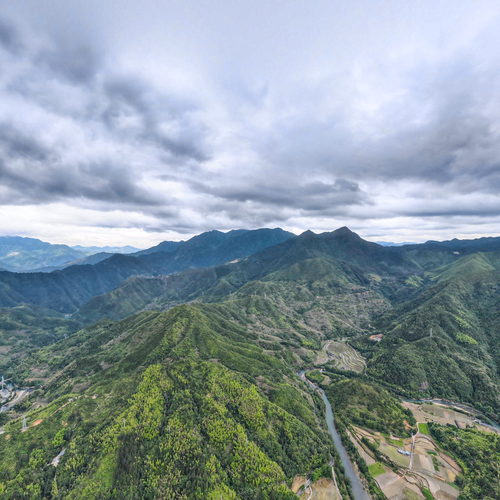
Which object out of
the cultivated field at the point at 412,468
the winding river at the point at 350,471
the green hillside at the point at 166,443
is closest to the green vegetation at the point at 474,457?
the cultivated field at the point at 412,468

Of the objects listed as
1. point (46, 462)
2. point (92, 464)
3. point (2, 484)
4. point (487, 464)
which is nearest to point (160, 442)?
point (92, 464)

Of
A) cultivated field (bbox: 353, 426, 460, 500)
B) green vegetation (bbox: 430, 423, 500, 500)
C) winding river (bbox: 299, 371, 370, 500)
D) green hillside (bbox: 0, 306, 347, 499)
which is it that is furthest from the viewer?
winding river (bbox: 299, 371, 370, 500)

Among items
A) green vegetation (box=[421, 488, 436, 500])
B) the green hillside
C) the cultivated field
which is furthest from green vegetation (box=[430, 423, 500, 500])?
the green hillside

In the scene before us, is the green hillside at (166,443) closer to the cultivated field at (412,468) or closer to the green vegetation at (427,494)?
the cultivated field at (412,468)

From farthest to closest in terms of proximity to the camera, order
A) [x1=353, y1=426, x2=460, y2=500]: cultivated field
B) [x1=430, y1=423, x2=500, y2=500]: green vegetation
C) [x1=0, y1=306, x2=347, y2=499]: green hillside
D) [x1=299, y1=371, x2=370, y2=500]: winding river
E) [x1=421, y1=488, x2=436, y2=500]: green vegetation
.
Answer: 1. [x1=299, y1=371, x2=370, y2=500]: winding river
2. [x1=353, y1=426, x2=460, y2=500]: cultivated field
3. [x1=430, y1=423, x2=500, y2=500]: green vegetation
4. [x1=421, y1=488, x2=436, y2=500]: green vegetation
5. [x1=0, y1=306, x2=347, y2=499]: green hillside

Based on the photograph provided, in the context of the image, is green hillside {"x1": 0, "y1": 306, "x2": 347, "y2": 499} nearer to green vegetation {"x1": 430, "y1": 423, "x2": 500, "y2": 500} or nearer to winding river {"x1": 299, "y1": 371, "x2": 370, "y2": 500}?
winding river {"x1": 299, "y1": 371, "x2": 370, "y2": 500}

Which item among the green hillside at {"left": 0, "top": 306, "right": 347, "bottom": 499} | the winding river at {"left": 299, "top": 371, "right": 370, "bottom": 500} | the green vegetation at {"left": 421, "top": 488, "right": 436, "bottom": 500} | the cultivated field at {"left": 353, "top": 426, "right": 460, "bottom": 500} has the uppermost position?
the green hillside at {"left": 0, "top": 306, "right": 347, "bottom": 499}

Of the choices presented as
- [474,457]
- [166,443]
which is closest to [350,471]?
[474,457]

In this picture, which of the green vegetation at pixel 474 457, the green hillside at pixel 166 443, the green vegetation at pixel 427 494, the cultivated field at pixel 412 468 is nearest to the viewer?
the green hillside at pixel 166 443

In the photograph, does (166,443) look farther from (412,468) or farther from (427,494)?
(412,468)
